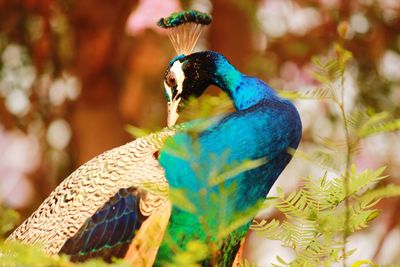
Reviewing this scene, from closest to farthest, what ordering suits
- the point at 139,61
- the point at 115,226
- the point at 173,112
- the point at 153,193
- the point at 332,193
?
the point at 332,193 < the point at 153,193 < the point at 115,226 < the point at 173,112 < the point at 139,61

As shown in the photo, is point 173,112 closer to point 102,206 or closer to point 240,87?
point 240,87

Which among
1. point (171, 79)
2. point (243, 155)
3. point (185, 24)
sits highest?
point (185, 24)

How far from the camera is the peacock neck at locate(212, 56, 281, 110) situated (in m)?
1.63

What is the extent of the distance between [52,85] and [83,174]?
2.54 m

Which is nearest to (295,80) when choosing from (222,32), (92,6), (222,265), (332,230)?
(222,32)

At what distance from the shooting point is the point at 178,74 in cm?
170

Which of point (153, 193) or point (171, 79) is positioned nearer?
point (153, 193)

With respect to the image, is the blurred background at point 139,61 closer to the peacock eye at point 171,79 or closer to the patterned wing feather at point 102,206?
the peacock eye at point 171,79

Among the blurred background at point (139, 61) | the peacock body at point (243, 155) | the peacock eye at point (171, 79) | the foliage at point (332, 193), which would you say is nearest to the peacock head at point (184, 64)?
the peacock eye at point (171, 79)

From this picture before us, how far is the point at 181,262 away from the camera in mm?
711

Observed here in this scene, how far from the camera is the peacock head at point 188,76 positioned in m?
1.70

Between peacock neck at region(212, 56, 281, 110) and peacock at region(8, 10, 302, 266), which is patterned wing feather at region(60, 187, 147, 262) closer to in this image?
peacock at region(8, 10, 302, 266)

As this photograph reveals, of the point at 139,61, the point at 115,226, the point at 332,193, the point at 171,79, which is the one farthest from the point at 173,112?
the point at 139,61

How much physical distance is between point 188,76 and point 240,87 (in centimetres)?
11
